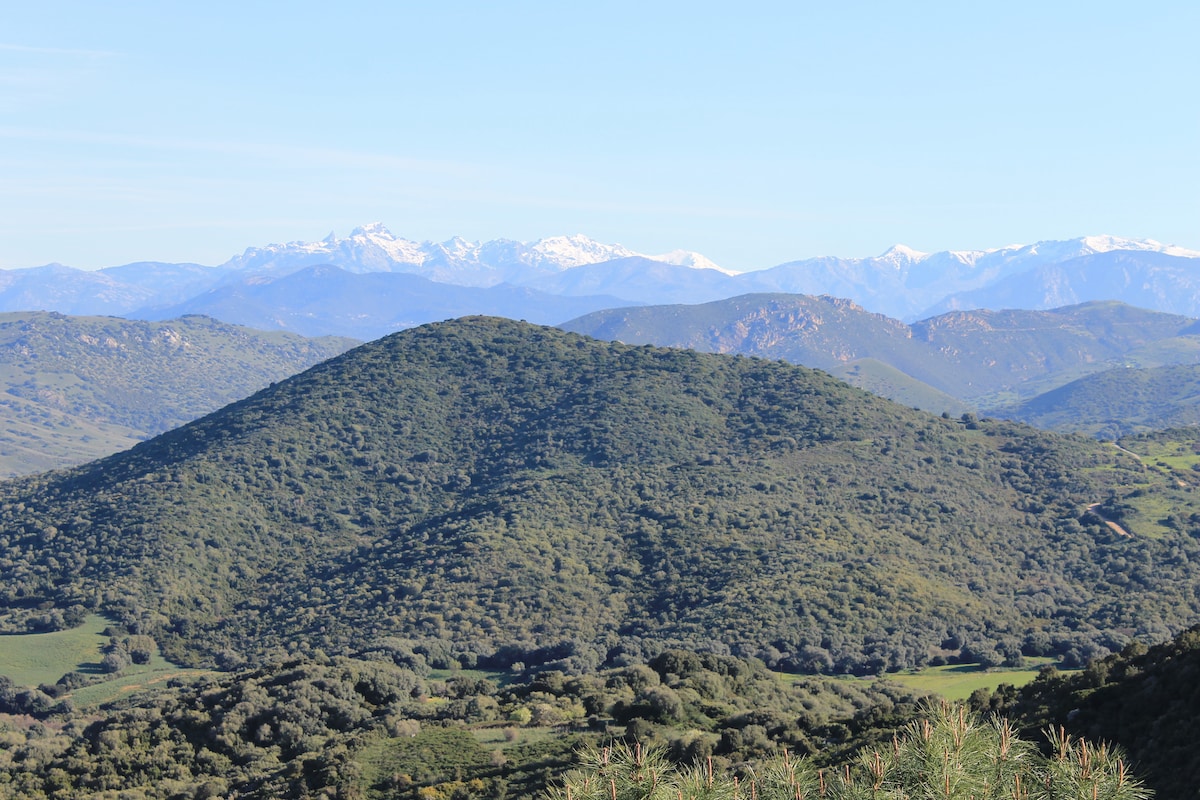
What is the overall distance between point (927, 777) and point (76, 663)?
80.8 metres

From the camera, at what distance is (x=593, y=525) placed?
106 m

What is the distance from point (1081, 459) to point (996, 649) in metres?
52.7

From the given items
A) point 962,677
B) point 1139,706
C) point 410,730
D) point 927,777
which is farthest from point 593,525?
point 927,777

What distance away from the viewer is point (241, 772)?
51.3 meters

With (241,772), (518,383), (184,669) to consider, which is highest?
(518,383)

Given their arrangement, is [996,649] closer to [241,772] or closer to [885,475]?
[885,475]

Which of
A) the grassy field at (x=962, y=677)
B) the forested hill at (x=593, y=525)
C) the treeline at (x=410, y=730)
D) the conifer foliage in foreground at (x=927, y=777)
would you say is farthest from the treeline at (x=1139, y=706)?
the forested hill at (x=593, y=525)

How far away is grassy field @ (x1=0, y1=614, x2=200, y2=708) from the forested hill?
2583 millimetres

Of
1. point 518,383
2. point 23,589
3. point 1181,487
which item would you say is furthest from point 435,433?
point 1181,487

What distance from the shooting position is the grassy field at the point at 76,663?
79000 millimetres

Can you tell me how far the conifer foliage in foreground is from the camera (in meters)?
16.2

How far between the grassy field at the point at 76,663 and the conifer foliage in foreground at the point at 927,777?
221 feet

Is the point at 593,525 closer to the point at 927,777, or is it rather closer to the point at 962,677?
the point at 962,677

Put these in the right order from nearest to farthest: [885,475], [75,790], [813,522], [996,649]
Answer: [75,790] < [996,649] < [813,522] < [885,475]
